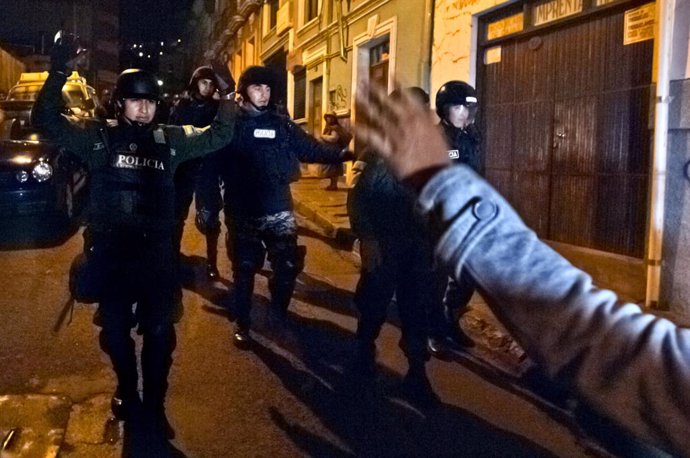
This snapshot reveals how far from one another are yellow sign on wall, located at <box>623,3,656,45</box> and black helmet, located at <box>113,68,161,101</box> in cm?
431

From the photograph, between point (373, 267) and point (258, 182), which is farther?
point (258, 182)

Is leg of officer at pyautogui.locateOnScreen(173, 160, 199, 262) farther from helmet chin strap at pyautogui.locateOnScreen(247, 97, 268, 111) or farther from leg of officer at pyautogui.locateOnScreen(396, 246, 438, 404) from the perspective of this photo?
leg of officer at pyautogui.locateOnScreen(396, 246, 438, 404)

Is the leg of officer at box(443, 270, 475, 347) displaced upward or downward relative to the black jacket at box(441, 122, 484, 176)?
downward

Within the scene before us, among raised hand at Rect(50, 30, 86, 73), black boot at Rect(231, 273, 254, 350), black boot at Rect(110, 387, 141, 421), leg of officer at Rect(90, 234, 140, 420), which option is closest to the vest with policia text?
leg of officer at Rect(90, 234, 140, 420)

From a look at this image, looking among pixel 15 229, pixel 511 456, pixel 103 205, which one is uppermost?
pixel 103 205

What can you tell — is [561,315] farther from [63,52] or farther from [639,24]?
[639,24]

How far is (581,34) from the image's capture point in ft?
23.4

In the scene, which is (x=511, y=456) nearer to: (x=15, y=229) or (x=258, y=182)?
(x=258, y=182)

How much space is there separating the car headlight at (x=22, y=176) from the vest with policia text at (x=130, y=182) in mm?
4812

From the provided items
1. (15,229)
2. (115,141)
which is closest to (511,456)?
(115,141)

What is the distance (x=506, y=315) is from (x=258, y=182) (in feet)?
14.0

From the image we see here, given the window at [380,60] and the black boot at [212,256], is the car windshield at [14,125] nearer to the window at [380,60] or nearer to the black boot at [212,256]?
the black boot at [212,256]

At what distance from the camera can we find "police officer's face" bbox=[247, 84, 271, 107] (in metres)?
5.07

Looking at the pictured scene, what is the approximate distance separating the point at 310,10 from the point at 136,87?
15.7m
